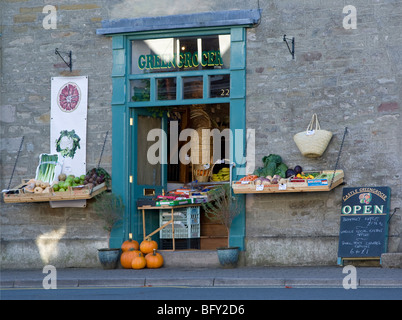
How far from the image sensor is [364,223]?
14.9 m

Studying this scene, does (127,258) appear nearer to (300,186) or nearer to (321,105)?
(300,186)

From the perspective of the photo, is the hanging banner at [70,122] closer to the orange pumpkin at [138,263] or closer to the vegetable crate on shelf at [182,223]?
the vegetable crate on shelf at [182,223]

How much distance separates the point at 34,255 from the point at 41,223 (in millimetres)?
621

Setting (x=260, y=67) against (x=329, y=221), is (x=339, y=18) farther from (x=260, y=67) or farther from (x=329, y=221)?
(x=329, y=221)

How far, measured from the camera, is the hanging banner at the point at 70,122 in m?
16.6

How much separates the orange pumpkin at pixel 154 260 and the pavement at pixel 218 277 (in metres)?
0.25

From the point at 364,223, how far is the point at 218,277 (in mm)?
2908

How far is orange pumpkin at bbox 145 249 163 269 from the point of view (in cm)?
1561

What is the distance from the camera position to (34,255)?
16625 millimetres

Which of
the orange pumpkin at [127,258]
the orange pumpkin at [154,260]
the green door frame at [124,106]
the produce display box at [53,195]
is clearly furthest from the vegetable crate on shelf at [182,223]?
the produce display box at [53,195]

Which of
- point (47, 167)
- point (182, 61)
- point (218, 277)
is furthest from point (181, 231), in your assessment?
point (182, 61)

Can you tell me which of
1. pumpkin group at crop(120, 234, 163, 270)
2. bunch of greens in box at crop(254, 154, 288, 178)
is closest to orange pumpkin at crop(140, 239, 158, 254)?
pumpkin group at crop(120, 234, 163, 270)

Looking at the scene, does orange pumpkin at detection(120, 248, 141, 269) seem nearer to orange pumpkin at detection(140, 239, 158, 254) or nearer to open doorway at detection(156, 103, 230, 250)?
orange pumpkin at detection(140, 239, 158, 254)
